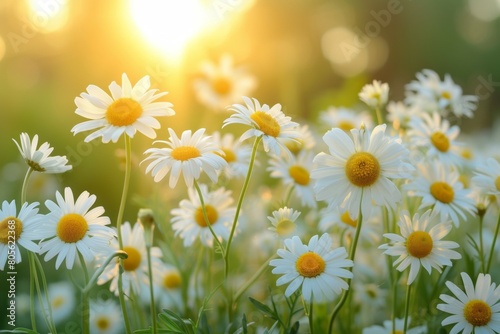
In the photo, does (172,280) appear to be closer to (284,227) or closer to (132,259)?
(132,259)

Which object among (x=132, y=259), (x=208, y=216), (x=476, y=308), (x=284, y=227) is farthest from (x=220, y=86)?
(x=476, y=308)

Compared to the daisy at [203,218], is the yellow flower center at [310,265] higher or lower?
lower

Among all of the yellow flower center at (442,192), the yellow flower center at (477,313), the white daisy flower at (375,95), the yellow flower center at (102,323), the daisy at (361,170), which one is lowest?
the yellow flower center at (477,313)

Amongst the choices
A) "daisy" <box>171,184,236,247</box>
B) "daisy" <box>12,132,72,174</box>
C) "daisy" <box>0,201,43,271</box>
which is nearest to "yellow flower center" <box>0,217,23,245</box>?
"daisy" <box>0,201,43,271</box>

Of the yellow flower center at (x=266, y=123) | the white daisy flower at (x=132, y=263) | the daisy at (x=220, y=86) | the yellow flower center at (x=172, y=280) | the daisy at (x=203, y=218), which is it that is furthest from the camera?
the daisy at (x=220, y=86)

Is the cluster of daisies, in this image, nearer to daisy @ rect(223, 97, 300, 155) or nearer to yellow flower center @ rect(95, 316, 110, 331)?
daisy @ rect(223, 97, 300, 155)

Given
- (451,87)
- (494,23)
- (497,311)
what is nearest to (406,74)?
(494,23)

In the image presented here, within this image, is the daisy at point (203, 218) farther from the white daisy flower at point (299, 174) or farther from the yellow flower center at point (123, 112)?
the yellow flower center at point (123, 112)

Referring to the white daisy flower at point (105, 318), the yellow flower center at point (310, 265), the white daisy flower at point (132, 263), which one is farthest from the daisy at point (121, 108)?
the white daisy flower at point (105, 318)
